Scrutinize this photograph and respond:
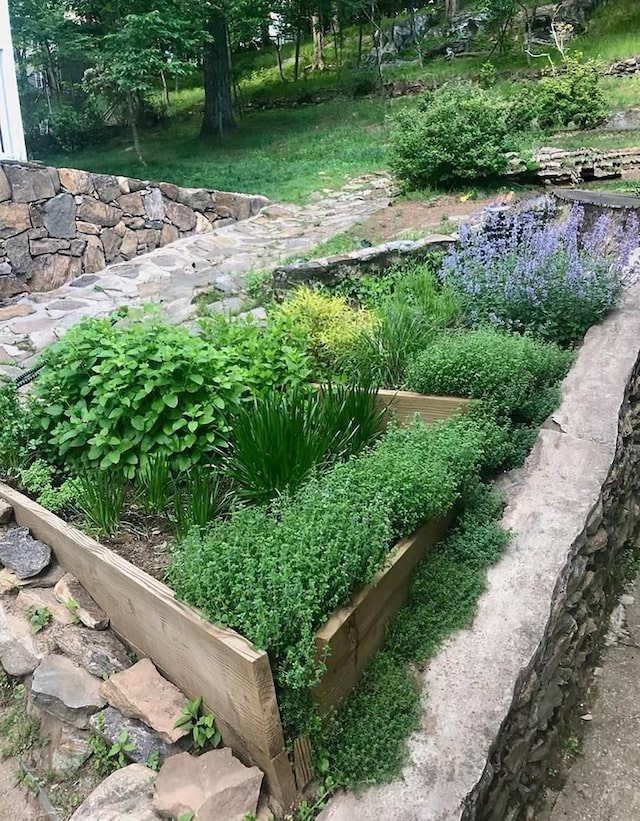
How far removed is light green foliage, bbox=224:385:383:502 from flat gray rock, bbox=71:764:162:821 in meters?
1.08

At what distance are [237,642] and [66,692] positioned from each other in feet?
3.05

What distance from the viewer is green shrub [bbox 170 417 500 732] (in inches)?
76.7

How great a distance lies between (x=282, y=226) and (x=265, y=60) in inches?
672

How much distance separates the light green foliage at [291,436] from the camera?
2.81 meters

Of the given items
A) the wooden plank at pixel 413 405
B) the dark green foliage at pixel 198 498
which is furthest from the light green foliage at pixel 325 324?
the dark green foliage at pixel 198 498

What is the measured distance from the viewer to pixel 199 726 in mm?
2162

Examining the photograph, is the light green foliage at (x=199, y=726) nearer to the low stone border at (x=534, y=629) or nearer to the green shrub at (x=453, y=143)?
the low stone border at (x=534, y=629)

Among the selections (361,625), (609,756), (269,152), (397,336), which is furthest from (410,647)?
(269,152)

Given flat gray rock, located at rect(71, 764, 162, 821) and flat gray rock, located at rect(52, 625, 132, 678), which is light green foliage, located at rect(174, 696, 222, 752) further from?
flat gray rock, located at rect(52, 625, 132, 678)

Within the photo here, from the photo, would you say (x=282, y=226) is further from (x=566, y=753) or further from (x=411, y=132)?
(x=566, y=753)

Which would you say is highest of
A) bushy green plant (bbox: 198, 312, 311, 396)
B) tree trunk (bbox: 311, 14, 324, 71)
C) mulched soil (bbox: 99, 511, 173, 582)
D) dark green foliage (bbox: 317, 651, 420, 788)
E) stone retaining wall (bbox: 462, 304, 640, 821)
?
tree trunk (bbox: 311, 14, 324, 71)

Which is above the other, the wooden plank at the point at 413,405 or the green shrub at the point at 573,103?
the green shrub at the point at 573,103

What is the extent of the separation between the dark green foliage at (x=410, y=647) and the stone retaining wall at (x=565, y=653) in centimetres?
27

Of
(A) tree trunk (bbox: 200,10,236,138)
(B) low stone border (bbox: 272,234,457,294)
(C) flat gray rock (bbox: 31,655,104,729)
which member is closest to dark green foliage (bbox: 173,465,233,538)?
(C) flat gray rock (bbox: 31,655,104,729)
